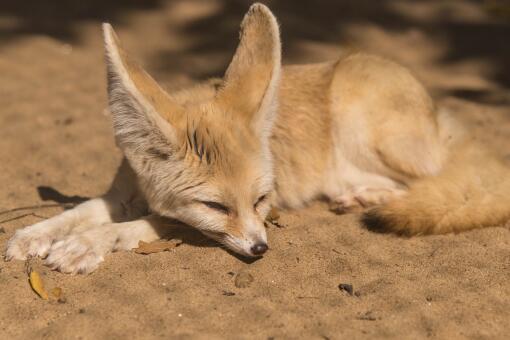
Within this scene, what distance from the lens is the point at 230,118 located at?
142 inches

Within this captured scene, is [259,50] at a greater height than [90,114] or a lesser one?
greater

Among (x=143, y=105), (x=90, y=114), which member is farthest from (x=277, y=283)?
(x=90, y=114)

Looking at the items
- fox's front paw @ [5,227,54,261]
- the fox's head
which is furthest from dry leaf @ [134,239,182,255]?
fox's front paw @ [5,227,54,261]

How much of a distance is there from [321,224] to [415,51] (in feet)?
13.7

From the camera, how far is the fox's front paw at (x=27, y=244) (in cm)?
357

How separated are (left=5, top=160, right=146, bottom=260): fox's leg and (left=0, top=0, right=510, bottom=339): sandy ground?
0.43ft

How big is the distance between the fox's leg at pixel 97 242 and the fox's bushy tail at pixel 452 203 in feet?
4.40

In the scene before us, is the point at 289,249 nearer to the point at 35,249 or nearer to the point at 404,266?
the point at 404,266

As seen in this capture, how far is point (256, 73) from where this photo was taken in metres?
3.75

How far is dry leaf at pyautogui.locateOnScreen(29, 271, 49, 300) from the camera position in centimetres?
323

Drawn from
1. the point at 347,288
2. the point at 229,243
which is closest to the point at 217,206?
the point at 229,243

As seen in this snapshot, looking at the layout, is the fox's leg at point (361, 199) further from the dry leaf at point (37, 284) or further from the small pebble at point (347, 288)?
the dry leaf at point (37, 284)

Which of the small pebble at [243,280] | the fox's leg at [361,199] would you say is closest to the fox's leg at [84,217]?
the small pebble at [243,280]

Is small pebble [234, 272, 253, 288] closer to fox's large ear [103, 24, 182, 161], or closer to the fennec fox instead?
the fennec fox
